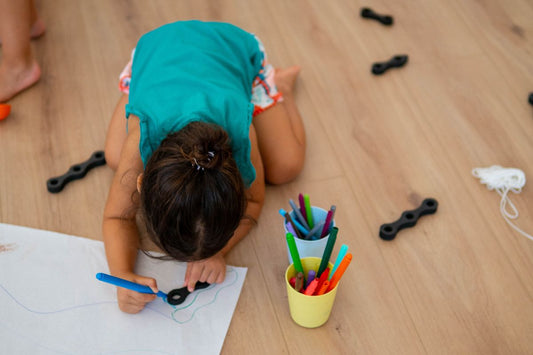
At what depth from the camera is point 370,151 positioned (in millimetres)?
1032

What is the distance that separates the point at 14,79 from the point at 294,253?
2.47 ft

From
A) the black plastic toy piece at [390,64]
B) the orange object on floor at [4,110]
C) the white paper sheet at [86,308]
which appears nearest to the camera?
the white paper sheet at [86,308]

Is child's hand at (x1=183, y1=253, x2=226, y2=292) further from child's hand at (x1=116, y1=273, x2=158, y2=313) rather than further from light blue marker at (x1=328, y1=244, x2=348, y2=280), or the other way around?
light blue marker at (x1=328, y1=244, x2=348, y2=280)

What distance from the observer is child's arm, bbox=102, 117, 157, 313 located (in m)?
0.77

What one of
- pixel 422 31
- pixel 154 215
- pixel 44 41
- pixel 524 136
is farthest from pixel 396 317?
pixel 44 41

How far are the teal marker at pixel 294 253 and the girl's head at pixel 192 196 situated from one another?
0.07 metres

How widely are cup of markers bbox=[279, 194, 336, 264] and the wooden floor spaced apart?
0.28 ft

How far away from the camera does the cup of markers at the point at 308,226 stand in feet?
2.55

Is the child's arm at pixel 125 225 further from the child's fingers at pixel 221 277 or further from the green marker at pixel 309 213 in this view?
the green marker at pixel 309 213

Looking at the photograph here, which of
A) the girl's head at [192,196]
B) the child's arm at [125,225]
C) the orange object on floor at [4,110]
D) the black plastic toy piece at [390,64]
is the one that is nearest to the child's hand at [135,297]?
the child's arm at [125,225]

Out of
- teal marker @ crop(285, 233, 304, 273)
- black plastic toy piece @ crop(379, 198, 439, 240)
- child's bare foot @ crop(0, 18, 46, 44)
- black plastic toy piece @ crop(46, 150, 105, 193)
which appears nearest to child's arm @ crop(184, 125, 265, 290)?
teal marker @ crop(285, 233, 304, 273)

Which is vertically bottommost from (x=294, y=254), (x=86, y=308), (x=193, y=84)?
(x=86, y=308)

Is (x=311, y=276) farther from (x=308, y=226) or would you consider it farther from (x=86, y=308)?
(x=86, y=308)

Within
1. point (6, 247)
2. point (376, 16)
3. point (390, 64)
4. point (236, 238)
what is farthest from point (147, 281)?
point (376, 16)
